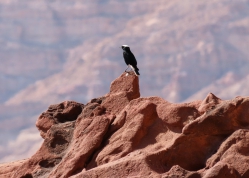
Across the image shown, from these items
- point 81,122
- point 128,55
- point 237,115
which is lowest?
point 237,115

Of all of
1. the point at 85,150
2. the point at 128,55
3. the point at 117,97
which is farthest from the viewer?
the point at 128,55

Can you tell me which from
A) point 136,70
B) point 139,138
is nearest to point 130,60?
point 136,70

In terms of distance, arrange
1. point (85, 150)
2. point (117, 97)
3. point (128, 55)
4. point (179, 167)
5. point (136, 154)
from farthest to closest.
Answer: point (128, 55)
point (117, 97)
point (85, 150)
point (136, 154)
point (179, 167)

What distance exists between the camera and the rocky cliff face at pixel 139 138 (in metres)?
20.0

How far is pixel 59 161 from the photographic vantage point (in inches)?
912

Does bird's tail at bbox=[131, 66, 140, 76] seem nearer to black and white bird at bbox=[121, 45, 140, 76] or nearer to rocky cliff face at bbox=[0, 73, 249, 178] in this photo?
black and white bird at bbox=[121, 45, 140, 76]

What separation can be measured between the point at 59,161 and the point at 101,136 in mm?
1583

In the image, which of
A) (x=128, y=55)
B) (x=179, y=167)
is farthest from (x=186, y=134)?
(x=128, y=55)

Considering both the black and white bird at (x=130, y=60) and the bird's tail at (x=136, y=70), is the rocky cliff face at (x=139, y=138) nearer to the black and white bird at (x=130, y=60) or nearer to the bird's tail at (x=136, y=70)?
the bird's tail at (x=136, y=70)

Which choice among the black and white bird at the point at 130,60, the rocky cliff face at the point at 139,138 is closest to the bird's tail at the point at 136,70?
the black and white bird at the point at 130,60

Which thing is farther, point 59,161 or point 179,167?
point 59,161

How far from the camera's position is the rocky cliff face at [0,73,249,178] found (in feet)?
65.7

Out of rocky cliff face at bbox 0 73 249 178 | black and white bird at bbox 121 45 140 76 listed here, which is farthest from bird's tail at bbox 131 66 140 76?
rocky cliff face at bbox 0 73 249 178

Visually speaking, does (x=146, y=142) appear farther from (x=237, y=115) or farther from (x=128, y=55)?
(x=128, y=55)
